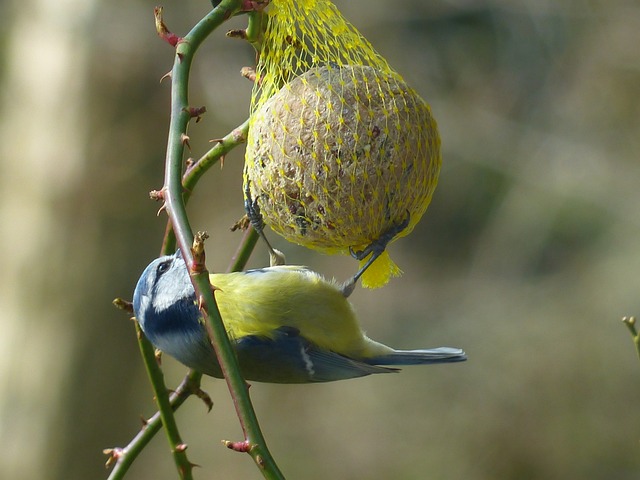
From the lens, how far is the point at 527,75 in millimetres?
6531

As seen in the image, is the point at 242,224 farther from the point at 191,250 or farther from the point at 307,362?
the point at 191,250

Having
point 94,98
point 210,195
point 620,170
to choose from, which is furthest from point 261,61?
point 210,195

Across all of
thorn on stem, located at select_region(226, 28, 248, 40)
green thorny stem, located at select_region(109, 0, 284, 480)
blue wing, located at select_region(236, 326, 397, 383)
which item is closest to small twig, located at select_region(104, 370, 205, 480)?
green thorny stem, located at select_region(109, 0, 284, 480)

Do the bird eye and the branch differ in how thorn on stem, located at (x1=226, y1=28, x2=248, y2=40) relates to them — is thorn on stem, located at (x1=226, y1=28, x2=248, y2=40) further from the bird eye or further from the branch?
the bird eye

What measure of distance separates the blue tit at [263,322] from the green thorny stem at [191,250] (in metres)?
0.11

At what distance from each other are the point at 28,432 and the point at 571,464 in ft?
11.0

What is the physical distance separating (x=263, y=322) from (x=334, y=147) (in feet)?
1.85

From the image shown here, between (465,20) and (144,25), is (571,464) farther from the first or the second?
(144,25)

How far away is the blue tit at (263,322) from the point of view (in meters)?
2.18

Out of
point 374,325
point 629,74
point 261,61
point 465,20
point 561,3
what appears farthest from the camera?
point 374,325

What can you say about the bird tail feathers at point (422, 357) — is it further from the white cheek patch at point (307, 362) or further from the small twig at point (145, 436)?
the small twig at point (145, 436)

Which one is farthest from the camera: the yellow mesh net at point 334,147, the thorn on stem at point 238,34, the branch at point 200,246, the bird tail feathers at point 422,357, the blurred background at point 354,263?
the blurred background at point 354,263

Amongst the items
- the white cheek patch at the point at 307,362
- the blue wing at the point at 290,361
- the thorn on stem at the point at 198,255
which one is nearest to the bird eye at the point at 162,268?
the blue wing at the point at 290,361

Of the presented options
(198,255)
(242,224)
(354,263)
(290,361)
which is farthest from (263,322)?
(354,263)
